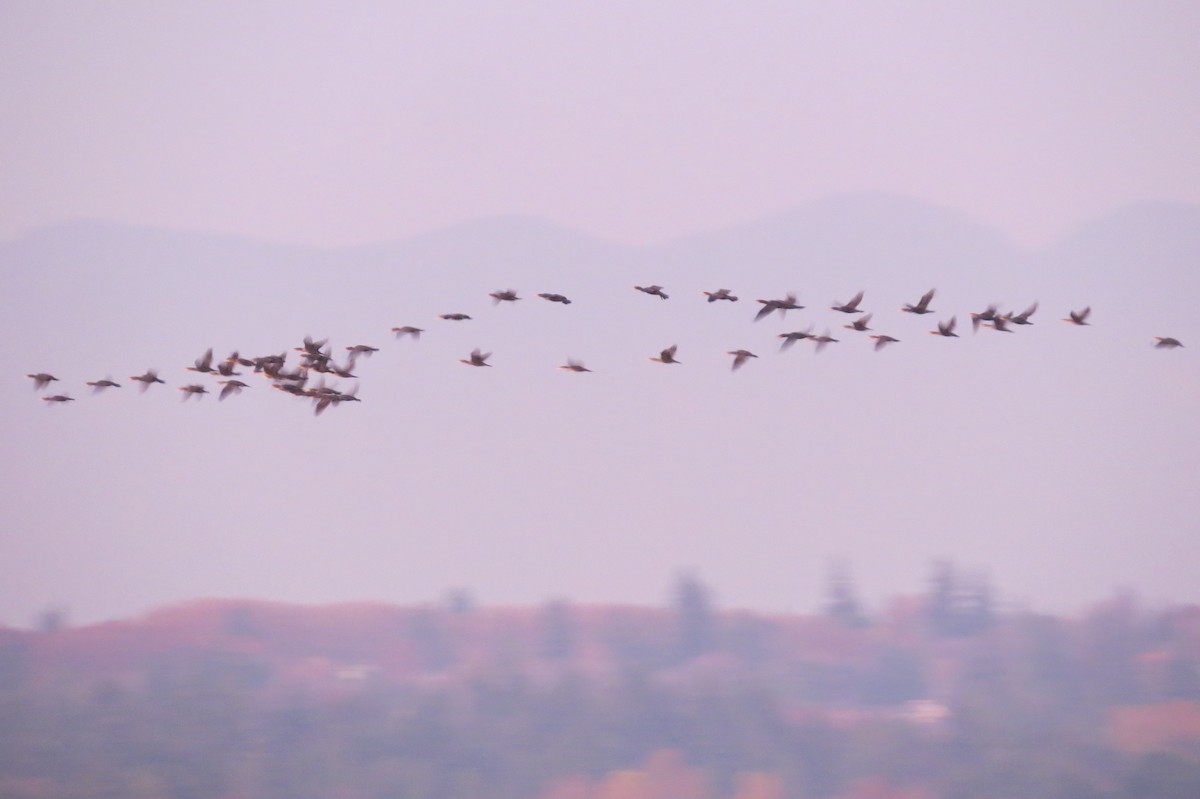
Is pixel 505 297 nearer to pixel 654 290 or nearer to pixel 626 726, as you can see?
pixel 654 290

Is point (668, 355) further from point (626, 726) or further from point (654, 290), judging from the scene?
point (626, 726)

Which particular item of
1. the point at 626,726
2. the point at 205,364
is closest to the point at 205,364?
the point at 205,364

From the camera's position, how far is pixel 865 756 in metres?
113

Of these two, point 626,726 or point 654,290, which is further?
point 626,726

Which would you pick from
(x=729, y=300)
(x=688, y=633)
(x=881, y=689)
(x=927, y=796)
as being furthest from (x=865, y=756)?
(x=729, y=300)

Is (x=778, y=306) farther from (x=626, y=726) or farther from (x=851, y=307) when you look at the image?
(x=626, y=726)

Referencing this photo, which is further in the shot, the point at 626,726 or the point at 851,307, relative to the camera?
the point at 626,726

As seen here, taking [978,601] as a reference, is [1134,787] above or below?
below

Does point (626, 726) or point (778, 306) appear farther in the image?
point (626, 726)

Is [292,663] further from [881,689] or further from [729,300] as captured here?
[729,300]

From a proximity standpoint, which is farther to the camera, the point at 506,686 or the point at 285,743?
the point at 506,686

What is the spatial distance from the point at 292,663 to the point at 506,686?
48.8ft

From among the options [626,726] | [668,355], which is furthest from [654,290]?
[626,726]

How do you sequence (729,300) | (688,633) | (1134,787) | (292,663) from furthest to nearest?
(688,633) < (292,663) < (1134,787) < (729,300)
